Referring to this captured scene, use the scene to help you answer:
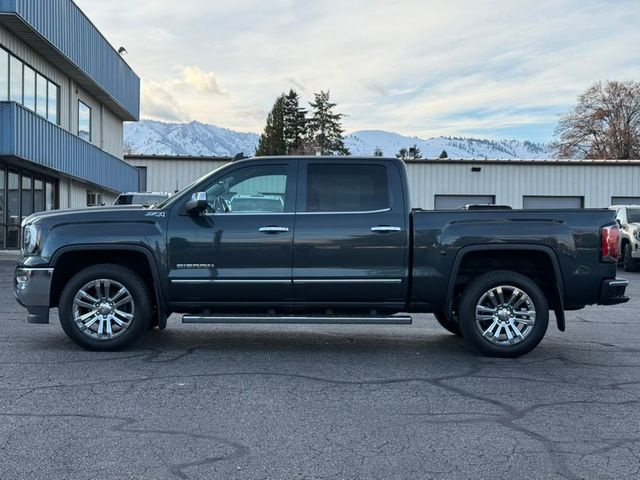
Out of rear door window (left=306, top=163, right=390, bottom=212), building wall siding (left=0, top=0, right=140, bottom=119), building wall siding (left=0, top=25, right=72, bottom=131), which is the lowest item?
rear door window (left=306, top=163, right=390, bottom=212)

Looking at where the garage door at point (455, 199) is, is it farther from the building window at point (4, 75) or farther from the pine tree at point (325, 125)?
the pine tree at point (325, 125)

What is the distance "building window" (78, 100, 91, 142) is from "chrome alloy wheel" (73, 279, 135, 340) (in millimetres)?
18664

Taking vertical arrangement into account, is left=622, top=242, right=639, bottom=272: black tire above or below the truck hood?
below

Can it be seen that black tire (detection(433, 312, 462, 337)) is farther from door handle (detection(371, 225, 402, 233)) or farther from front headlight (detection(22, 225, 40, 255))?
front headlight (detection(22, 225, 40, 255))

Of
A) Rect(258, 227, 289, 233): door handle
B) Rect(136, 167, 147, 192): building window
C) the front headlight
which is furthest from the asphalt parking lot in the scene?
Rect(136, 167, 147, 192): building window

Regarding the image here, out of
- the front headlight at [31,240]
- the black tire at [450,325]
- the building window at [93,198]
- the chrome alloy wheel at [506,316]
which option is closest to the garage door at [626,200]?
the building window at [93,198]

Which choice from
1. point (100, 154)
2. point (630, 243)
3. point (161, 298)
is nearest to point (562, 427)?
point (161, 298)

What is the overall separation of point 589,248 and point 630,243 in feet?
43.0

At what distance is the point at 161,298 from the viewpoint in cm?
651

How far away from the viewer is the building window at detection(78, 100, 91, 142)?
930 inches

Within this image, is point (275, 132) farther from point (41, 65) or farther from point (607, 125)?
point (41, 65)

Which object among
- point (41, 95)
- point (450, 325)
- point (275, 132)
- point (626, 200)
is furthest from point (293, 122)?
point (450, 325)

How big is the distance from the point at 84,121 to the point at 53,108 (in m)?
3.13

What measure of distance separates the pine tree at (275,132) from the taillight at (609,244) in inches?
→ 2637
